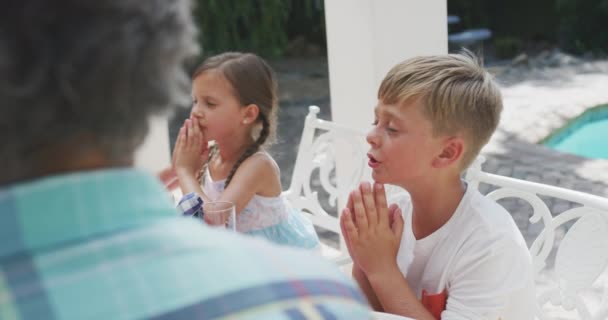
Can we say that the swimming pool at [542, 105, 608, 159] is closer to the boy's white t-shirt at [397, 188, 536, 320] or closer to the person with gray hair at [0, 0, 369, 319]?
the boy's white t-shirt at [397, 188, 536, 320]

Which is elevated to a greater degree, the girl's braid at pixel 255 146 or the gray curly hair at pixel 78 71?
the gray curly hair at pixel 78 71

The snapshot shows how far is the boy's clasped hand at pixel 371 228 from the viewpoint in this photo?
Answer: 1634mm

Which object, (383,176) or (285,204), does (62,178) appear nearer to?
(383,176)

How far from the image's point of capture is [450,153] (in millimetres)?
1801

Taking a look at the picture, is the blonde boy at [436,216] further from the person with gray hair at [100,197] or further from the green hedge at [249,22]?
the green hedge at [249,22]

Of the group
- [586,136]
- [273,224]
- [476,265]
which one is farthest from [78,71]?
[586,136]

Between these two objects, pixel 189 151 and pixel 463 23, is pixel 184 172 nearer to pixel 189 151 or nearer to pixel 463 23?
pixel 189 151

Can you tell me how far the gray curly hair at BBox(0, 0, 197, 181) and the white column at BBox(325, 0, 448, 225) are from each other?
249cm

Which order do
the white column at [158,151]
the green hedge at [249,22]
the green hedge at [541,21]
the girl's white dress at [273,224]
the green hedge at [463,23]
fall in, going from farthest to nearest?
1. the green hedge at [541,21]
2. the green hedge at [463,23]
3. the green hedge at [249,22]
4. the white column at [158,151]
5. the girl's white dress at [273,224]

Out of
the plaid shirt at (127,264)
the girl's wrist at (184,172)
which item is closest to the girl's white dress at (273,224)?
the girl's wrist at (184,172)

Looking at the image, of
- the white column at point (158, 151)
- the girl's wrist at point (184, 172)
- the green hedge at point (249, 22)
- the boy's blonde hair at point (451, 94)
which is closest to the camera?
the boy's blonde hair at point (451, 94)

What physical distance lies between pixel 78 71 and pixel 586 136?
9656mm

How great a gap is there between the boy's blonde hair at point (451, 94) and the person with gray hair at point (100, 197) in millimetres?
1173

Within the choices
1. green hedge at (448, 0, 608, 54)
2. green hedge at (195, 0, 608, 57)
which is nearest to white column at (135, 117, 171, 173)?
green hedge at (195, 0, 608, 57)
